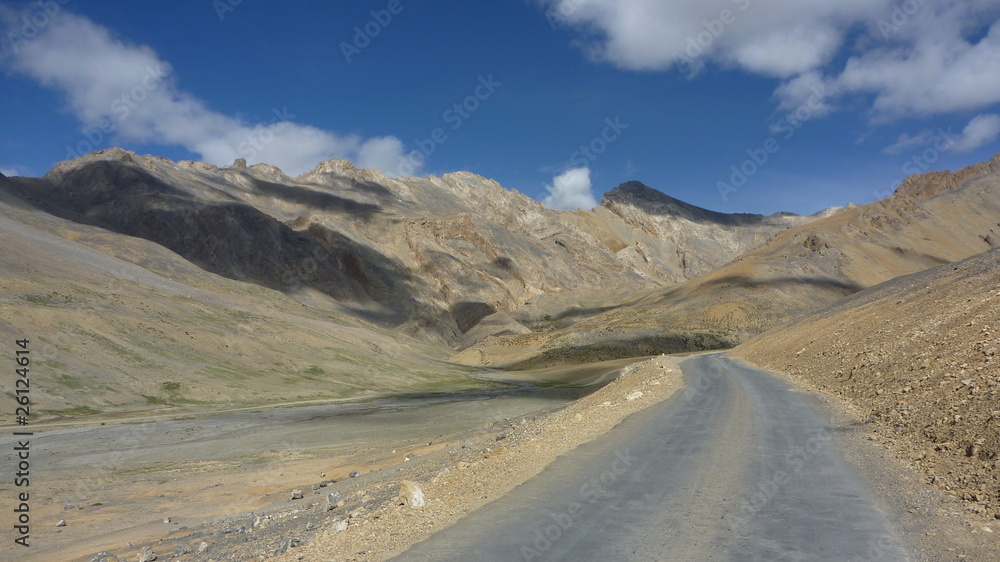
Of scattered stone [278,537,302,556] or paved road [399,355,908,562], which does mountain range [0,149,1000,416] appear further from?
paved road [399,355,908,562]

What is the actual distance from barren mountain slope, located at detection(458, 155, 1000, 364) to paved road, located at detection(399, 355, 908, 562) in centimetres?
8039

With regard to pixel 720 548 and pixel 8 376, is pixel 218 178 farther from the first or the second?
pixel 720 548

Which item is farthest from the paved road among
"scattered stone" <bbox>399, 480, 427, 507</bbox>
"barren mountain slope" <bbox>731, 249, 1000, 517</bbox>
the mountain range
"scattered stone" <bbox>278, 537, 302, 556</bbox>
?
the mountain range

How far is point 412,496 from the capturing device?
359 inches

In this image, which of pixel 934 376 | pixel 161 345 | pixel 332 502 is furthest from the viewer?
pixel 161 345

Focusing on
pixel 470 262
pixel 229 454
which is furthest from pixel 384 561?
pixel 470 262

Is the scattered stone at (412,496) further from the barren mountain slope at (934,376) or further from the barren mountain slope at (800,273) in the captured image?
the barren mountain slope at (800,273)

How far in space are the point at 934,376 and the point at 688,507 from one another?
1079cm

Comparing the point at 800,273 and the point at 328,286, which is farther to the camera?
the point at 328,286

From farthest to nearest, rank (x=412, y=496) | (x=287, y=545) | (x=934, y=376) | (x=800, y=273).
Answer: (x=800, y=273)
(x=934, y=376)
(x=412, y=496)
(x=287, y=545)

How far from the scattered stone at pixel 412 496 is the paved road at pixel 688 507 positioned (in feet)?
3.40

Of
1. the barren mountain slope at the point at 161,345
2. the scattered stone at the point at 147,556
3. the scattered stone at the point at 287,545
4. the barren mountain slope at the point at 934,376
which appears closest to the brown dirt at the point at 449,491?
the scattered stone at the point at 287,545

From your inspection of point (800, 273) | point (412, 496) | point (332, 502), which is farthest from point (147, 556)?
point (800, 273)

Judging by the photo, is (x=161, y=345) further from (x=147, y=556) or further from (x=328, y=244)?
(x=328, y=244)
